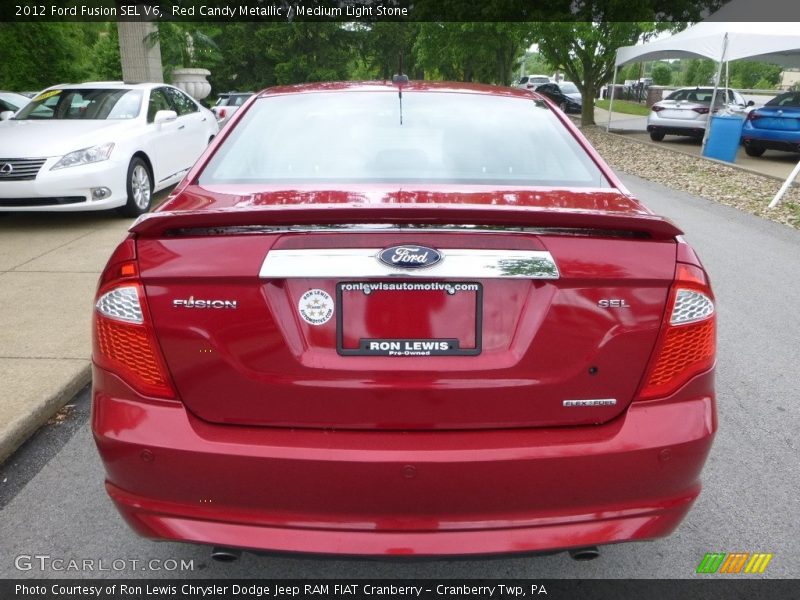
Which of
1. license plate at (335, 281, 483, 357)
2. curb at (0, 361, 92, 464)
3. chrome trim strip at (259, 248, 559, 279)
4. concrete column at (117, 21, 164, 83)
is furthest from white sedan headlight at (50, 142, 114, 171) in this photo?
concrete column at (117, 21, 164, 83)

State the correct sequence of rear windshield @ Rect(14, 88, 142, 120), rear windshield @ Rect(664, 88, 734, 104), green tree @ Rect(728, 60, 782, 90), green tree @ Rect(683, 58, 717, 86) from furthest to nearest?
green tree @ Rect(728, 60, 782, 90), green tree @ Rect(683, 58, 717, 86), rear windshield @ Rect(664, 88, 734, 104), rear windshield @ Rect(14, 88, 142, 120)

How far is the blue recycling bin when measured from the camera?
15.4 m

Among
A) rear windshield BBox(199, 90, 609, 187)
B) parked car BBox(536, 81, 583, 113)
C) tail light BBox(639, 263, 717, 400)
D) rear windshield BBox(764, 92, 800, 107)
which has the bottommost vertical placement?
parked car BBox(536, 81, 583, 113)

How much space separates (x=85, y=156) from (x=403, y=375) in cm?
679

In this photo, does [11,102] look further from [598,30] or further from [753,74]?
[753,74]

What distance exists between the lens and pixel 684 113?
19.1 metres

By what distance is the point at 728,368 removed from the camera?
436 centimetres

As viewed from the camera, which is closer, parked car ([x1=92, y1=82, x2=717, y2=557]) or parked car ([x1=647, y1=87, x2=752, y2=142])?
parked car ([x1=92, y1=82, x2=717, y2=557])

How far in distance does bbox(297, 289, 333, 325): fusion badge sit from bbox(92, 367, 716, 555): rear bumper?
1.08 ft

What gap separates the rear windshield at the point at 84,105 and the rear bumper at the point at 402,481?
24.9ft

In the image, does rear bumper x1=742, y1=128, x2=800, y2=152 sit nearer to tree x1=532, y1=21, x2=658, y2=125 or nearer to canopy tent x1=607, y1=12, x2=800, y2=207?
canopy tent x1=607, y1=12, x2=800, y2=207

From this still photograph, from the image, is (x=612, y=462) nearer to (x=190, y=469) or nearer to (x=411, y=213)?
(x=411, y=213)

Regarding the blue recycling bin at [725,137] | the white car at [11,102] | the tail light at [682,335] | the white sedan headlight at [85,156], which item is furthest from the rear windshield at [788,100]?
the tail light at [682,335]

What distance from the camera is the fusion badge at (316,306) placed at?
73.8 inches
